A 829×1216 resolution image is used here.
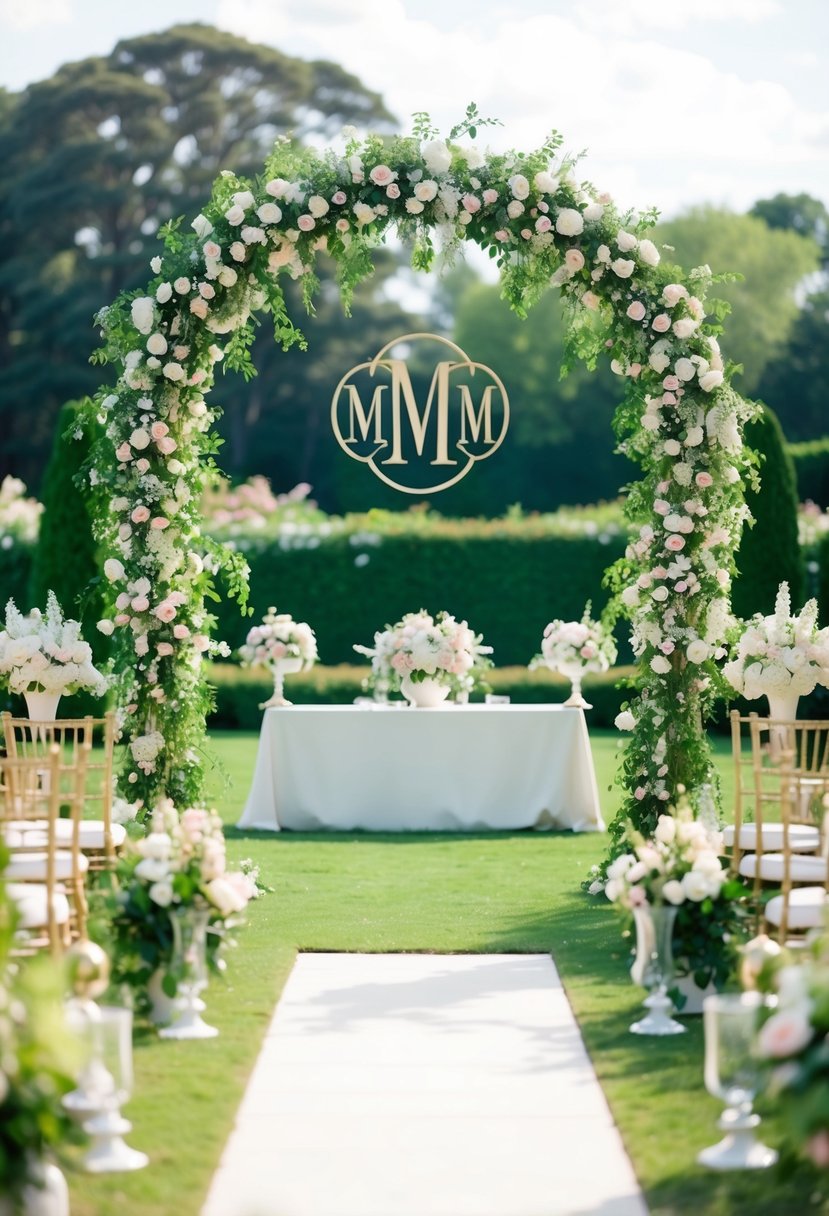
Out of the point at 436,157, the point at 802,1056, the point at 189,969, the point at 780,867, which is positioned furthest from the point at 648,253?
the point at 802,1056

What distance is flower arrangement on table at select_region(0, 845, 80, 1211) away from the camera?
3.45 m

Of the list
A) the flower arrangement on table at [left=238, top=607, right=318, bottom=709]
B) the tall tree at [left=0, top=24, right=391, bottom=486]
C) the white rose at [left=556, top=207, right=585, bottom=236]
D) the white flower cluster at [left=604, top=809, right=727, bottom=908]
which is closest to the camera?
the white flower cluster at [left=604, top=809, right=727, bottom=908]

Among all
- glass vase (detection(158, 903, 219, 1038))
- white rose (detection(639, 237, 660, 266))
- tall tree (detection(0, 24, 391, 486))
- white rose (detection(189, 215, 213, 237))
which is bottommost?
glass vase (detection(158, 903, 219, 1038))

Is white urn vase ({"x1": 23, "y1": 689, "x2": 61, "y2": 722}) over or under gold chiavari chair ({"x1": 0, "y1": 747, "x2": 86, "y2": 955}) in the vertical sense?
over

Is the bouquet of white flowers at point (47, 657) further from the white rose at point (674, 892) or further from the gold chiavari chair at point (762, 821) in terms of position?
the white rose at point (674, 892)

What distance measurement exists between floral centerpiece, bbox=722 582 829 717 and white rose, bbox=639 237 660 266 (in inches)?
66.7

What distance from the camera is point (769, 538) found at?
1590 cm

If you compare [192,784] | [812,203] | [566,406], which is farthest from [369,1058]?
[812,203]

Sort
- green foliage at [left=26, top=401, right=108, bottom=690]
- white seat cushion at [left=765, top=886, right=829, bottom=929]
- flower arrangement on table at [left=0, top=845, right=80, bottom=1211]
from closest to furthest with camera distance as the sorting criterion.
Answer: flower arrangement on table at [left=0, top=845, right=80, bottom=1211], white seat cushion at [left=765, top=886, right=829, bottom=929], green foliage at [left=26, top=401, right=108, bottom=690]

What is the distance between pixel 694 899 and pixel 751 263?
4136cm

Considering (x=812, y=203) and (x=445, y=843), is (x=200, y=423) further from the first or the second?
(x=812, y=203)

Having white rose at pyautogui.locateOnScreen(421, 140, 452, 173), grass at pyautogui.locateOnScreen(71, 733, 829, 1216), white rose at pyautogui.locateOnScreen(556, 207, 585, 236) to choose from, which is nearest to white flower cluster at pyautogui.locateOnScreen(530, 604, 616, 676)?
grass at pyautogui.locateOnScreen(71, 733, 829, 1216)

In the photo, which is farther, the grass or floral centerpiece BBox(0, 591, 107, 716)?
floral centerpiece BBox(0, 591, 107, 716)

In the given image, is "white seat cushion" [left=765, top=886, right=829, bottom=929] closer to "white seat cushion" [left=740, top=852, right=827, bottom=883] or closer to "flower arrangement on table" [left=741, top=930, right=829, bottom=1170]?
"white seat cushion" [left=740, top=852, right=827, bottom=883]
